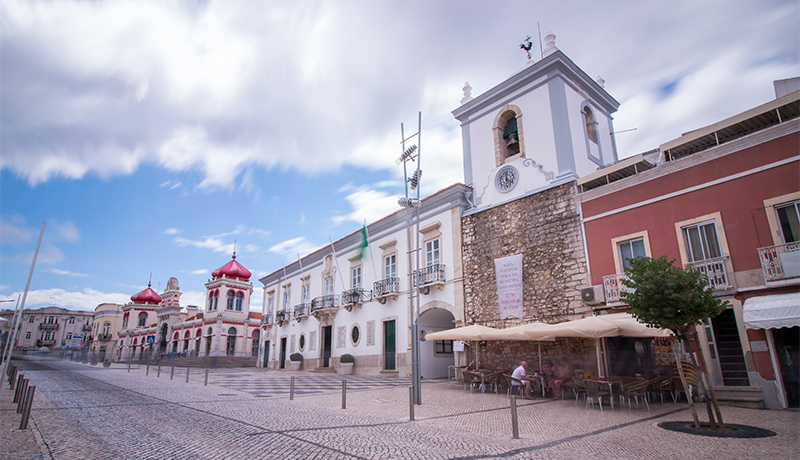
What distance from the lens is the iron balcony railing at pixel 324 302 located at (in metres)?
26.1

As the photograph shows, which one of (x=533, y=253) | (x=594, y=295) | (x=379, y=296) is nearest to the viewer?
(x=594, y=295)

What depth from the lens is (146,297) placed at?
60.3 metres

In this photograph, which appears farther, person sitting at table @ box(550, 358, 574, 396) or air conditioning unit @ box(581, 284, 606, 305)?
air conditioning unit @ box(581, 284, 606, 305)

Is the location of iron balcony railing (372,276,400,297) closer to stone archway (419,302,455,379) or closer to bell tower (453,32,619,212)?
stone archway (419,302,455,379)

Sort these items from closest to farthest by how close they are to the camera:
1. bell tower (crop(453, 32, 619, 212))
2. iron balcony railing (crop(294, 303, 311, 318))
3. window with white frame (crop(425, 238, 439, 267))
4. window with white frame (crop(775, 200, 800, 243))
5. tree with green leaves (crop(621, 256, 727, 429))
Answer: tree with green leaves (crop(621, 256, 727, 429)) < window with white frame (crop(775, 200, 800, 243)) < bell tower (crop(453, 32, 619, 212)) < window with white frame (crop(425, 238, 439, 267)) < iron balcony railing (crop(294, 303, 311, 318))

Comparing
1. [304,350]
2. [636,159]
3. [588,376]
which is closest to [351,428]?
[588,376]

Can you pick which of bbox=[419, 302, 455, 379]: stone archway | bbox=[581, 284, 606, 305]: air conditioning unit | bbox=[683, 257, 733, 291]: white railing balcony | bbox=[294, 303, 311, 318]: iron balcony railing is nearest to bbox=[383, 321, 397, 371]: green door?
bbox=[419, 302, 455, 379]: stone archway

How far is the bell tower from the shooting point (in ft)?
53.3

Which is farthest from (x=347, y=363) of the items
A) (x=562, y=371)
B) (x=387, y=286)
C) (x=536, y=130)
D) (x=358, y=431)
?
(x=358, y=431)

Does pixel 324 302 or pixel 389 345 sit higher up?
pixel 324 302

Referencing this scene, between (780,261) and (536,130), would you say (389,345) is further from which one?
(780,261)

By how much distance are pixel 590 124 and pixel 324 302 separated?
1767cm

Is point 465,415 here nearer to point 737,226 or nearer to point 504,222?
point 737,226

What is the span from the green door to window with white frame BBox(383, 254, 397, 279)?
2.47m
